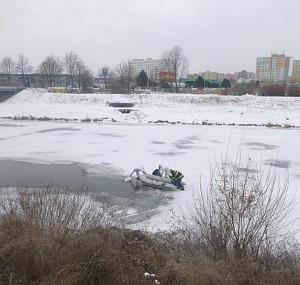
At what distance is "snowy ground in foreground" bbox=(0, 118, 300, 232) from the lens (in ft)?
44.2

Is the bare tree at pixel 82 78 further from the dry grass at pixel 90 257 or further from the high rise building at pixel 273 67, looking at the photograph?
the high rise building at pixel 273 67

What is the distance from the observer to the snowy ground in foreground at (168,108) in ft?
124

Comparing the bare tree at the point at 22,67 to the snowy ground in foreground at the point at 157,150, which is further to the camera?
the bare tree at the point at 22,67

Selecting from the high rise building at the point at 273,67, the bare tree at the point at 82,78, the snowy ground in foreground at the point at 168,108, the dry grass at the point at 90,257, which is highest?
the high rise building at the point at 273,67

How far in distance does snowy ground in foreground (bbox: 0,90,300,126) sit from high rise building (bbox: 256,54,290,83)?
105366 mm

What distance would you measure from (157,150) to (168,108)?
30522 mm

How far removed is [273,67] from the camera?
512ft

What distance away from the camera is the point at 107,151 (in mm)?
17578

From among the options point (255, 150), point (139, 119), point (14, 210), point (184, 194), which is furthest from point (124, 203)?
point (139, 119)

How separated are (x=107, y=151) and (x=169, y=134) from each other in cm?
784

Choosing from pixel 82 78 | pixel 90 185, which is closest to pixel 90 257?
pixel 90 185

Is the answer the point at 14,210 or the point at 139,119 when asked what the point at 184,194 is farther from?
the point at 139,119

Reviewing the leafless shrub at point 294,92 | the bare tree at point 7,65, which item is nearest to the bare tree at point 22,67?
the bare tree at point 7,65

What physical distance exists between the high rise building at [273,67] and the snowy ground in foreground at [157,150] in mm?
133715
